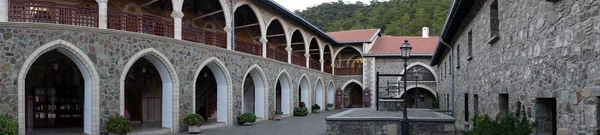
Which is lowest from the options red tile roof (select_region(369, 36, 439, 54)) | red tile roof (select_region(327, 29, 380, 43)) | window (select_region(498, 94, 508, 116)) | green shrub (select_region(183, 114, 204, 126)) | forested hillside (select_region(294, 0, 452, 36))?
green shrub (select_region(183, 114, 204, 126))

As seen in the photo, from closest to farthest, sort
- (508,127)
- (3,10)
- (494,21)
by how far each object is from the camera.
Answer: (508,127) < (494,21) < (3,10)

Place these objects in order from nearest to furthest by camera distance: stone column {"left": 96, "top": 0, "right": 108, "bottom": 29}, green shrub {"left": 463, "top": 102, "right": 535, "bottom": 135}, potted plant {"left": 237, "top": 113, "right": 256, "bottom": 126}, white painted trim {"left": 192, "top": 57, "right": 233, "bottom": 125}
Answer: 1. green shrub {"left": 463, "top": 102, "right": 535, "bottom": 135}
2. stone column {"left": 96, "top": 0, "right": 108, "bottom": 29}
3. white painted trim {"left": 192, "top": 57, "right": 233, "bottom": 125}
4. potted plant {"left": 237, "top": 113, "right": 256, "bottom": 126}

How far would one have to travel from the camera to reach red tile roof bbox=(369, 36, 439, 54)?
34906 millimetres

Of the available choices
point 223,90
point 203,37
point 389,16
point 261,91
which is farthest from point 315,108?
point 389,16

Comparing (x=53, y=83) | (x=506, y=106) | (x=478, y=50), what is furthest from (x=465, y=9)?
(x=53, y=83)

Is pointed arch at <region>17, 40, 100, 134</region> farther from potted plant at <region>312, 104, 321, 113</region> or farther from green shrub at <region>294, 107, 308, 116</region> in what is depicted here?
potted plant at <region>312, 104, 321, 113</region>

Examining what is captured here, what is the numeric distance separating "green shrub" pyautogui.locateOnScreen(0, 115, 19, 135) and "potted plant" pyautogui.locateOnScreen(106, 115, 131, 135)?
2.13 metres

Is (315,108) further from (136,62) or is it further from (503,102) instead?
(503,102)

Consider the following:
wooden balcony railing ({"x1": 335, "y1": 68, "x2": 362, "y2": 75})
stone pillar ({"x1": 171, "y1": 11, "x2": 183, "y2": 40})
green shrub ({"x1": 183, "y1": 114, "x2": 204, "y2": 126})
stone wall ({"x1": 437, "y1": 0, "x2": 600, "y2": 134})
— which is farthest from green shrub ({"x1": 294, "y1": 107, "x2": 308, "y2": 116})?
stone wall ({"x1": 437, "y1": 0, "x2": 600, "y2": 134})

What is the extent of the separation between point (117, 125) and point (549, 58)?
392 inches

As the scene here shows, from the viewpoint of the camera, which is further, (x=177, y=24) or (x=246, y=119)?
(x=246, y=119)

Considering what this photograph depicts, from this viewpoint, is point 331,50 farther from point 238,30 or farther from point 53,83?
point 53,83

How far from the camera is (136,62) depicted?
16.5 m

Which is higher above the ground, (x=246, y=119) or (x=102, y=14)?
(x=102, y=14)
